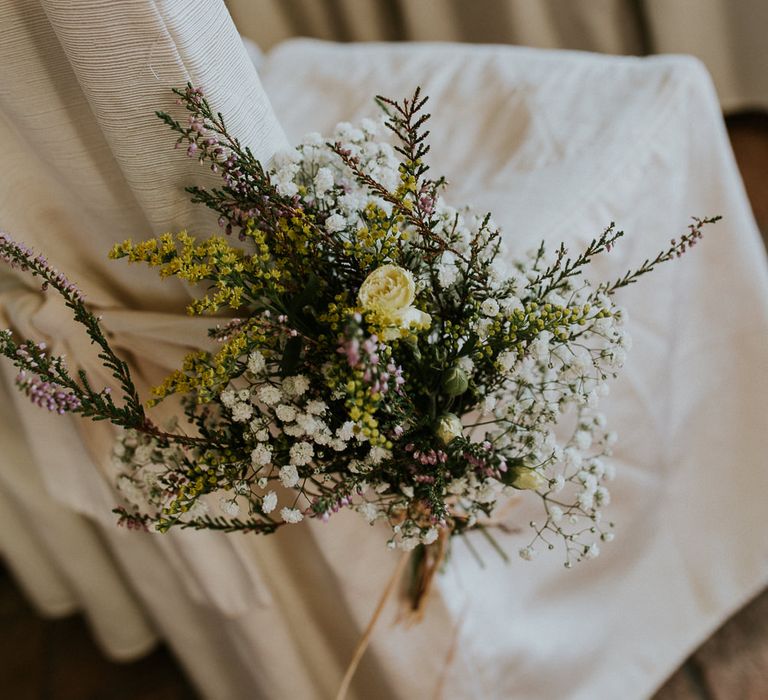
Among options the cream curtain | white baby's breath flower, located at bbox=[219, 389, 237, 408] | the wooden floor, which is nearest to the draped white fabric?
the wooden floor

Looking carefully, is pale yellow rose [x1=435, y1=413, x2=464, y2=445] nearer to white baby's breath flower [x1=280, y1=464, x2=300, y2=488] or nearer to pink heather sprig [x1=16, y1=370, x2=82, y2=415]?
white baby's breath flower [x1=280, y1=464, x2=300, y2=488]

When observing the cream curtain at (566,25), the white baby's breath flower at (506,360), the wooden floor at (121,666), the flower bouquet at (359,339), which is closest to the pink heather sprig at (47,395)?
the flower bouquet at (359,339)

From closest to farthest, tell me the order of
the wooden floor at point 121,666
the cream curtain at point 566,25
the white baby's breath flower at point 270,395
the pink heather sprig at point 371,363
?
the pink heather sprig at point 371,363, the white baby's breath flower at point 270,395, the wooden floor at point 121,666, the cream curtain at point 566,25

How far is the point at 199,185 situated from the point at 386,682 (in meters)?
0.65

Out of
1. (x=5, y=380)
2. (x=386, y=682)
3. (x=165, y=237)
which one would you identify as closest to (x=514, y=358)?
(x=165, y=237)

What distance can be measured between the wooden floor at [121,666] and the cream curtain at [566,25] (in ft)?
1.52

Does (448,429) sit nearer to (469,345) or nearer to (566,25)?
(469,345)

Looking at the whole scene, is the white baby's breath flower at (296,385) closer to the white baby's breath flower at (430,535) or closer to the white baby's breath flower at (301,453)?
the white baby's breath flower at (301,453)

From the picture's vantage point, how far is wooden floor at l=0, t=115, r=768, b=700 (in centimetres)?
114

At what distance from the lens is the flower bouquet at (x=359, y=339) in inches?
21.1

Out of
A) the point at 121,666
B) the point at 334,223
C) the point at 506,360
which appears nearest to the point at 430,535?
the point at 506,360

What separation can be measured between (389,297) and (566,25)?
5.82 ft

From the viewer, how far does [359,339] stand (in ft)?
1.59

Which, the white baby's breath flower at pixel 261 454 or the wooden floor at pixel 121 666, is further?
the wooden floor at pixel 121 666
